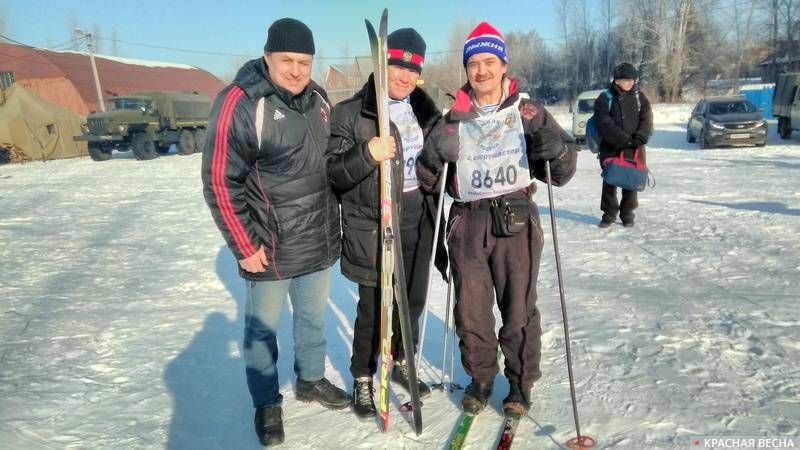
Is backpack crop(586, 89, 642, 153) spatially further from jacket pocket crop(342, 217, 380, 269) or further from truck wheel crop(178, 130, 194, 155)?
truck wheel crop(178, 130, 194, 155)

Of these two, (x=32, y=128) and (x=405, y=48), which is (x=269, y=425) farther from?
(x=32, y=128)

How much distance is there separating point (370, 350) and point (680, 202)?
6.75 m

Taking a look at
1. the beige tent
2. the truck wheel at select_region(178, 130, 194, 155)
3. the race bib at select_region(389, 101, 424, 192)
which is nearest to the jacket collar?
the race bib at select_region(389, 101, 424, 192)

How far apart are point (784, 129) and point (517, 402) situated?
19375 mm

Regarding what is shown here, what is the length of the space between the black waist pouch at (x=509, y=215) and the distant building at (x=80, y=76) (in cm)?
3263

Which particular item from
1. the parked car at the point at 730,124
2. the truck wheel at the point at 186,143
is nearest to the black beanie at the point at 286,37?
the parked car at the point at 730,124

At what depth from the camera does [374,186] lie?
2689 mm

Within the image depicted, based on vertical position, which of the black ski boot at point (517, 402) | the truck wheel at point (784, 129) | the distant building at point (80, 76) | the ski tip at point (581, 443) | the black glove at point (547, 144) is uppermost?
the distant building at point (80, 76)

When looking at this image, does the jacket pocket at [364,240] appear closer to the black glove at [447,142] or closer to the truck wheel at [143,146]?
the black glove at [447,142]

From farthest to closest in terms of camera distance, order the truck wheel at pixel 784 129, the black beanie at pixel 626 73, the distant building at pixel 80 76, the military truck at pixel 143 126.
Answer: the distant building at pixel 80 76
the military truck at pixel 143 126
the truck wheel at pixel 784 129
the black beanie at pixel 626 73

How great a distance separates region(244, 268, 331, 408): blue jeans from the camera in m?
2.63

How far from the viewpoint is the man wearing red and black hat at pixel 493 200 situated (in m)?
2.59

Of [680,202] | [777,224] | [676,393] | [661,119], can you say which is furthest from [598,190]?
[661,119]

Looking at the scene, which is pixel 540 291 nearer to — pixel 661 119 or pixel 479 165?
pixel 479 165
